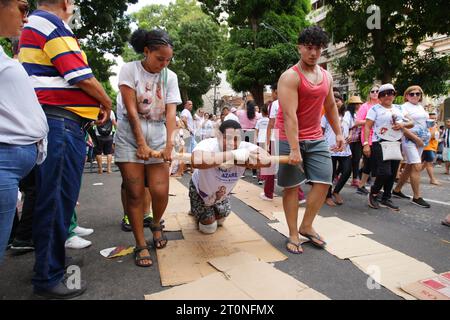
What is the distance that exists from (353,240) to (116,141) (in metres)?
2.28

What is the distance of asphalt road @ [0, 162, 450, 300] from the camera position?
83.3 inches

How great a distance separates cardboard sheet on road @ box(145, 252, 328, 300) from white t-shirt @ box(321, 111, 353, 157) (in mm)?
2793

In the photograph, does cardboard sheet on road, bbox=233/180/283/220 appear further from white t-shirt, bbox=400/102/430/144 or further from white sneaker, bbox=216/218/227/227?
white t-shirt, bbox=400/102/430/144

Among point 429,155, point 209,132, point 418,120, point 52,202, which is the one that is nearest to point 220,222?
point 209,132

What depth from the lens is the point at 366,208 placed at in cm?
429

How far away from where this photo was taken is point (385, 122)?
14.0 feet

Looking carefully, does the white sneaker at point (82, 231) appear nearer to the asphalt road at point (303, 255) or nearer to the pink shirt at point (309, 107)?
the asphalt road at point (303, 255)

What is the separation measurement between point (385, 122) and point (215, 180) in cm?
271

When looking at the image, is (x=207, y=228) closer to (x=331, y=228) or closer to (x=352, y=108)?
(x=331, y=228)

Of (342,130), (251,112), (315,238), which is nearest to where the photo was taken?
(315,238)

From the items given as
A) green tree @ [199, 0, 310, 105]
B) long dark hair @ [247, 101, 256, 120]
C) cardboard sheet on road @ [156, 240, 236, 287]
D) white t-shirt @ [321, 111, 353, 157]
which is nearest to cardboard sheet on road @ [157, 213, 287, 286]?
cardboard sheet on road @ [156, 240, 236, 287]

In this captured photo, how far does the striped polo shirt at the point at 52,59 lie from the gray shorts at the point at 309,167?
1.76 m

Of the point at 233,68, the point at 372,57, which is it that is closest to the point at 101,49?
the point at 233,68
